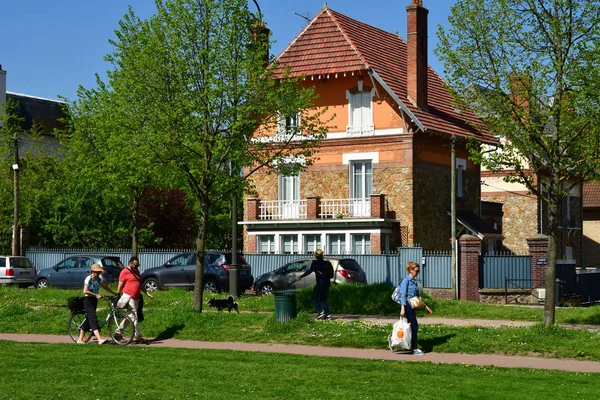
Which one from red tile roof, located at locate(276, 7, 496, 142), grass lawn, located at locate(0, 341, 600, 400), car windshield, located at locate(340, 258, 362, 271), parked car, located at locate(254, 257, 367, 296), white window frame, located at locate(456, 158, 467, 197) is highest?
red tile roof, located at locate(276, 7, 496, 142)

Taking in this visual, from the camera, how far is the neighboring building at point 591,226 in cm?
6731

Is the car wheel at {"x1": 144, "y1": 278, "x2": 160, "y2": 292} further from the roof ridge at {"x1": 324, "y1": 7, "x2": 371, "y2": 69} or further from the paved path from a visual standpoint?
the paved path

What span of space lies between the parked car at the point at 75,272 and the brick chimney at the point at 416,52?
13.8 m

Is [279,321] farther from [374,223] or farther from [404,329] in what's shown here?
[374,223]

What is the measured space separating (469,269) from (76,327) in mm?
15855

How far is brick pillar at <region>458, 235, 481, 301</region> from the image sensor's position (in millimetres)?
33375

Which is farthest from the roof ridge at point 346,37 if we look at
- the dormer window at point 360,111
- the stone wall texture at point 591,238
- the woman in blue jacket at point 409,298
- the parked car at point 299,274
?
the stone wall texture at point 591,238

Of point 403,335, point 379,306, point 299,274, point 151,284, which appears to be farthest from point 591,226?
point 403,335

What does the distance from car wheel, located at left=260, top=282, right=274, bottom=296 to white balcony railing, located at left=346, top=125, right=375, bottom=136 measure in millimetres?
9957

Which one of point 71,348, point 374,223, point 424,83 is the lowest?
point 71,348

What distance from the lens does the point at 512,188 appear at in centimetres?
5122

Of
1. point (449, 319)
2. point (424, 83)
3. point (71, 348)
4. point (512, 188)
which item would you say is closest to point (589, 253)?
point (512, 188)

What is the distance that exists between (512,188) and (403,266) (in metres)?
16.6

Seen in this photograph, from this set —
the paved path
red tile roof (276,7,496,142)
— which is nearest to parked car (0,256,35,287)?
red tile roof (276,7,496,142)
